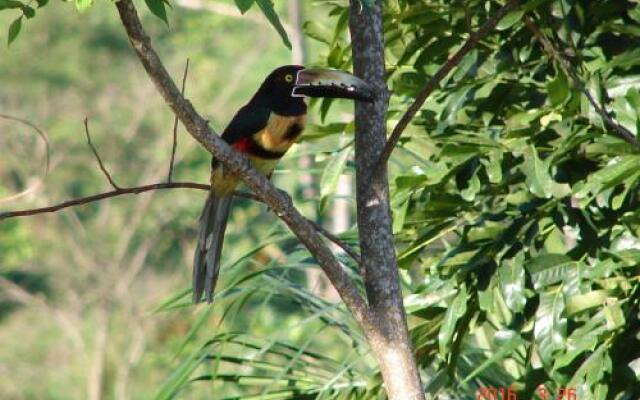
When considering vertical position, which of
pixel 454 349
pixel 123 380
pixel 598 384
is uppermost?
pixel 123 380

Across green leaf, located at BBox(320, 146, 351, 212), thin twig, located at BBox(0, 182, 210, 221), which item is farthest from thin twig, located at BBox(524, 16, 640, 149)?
thin twig, located at BBox(0, 182, 210, 221)

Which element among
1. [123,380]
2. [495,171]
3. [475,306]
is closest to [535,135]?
[495,171]

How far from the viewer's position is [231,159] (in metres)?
2.63

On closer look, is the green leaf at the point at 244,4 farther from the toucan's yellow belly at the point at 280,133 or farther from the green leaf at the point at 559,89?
the toucan's yellow belly at the point at 280,133

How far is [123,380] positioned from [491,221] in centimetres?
995

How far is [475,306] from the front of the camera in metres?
3.22

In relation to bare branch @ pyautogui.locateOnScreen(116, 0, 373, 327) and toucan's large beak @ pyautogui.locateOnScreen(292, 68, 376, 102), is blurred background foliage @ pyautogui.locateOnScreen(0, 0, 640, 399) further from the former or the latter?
toucan's large beak @ pyautogui.locateOnScreen(292, 68, 376, 102)

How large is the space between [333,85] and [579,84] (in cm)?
59

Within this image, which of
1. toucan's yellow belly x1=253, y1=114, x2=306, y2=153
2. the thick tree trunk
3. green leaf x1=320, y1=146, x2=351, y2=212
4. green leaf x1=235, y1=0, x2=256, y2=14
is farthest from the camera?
toucan's yellow belly x1=253, y1=114, x2=306, y2=153

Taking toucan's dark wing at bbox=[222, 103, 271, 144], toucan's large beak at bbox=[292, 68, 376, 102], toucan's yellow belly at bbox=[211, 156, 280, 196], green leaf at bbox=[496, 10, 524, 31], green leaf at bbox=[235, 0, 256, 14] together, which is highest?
toucan's dark wing at bbox=[222, 103, 271, 144]

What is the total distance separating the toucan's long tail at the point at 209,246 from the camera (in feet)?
11.5

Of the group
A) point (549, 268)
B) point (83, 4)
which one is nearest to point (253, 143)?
point (549, 268)

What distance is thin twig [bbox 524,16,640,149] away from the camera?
288 centimetres

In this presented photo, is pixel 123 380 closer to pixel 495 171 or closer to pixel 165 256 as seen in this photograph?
pixel 165 256
